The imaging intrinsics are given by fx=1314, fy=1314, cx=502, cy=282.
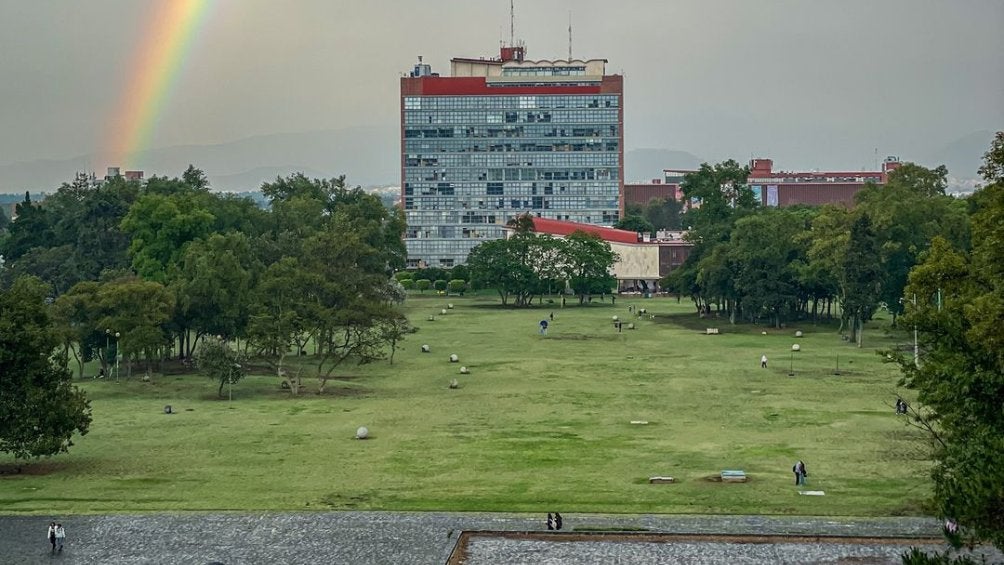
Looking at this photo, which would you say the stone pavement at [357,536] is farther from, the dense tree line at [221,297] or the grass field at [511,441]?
the dense tree line at [221,297]

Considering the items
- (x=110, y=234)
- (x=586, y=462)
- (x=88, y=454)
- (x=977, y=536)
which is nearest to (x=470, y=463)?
(x=586, y=462)

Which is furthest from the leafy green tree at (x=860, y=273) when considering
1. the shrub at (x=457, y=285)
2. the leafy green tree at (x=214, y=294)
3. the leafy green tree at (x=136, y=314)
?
the shrub at (x=457, y=285)

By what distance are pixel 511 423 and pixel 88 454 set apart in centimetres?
1908

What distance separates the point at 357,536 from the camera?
40625mm

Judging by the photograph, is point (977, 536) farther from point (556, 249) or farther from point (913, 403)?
point (556, 249)

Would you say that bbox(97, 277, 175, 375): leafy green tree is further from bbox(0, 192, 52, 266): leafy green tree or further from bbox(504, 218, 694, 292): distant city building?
bbox(504, 218, 694, 292): distant city building

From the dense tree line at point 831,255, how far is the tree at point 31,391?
2472 inches

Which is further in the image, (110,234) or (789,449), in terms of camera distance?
(110,234)

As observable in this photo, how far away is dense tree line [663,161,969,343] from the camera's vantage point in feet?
329

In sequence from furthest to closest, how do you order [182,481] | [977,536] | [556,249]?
[556,249]
[182,481]
[977,536]

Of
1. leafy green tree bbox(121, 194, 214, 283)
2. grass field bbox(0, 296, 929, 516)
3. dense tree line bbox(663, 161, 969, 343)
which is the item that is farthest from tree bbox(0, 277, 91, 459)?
dense tree line bbox(663, 161, 969, 343)

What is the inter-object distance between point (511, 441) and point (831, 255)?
5570 cm

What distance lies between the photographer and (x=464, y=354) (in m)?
94.2

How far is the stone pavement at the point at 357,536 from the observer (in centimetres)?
3825
